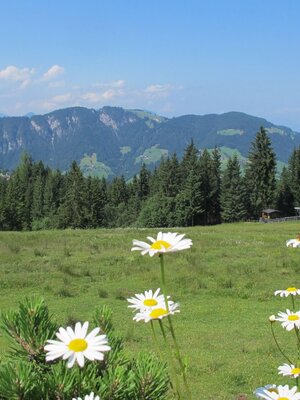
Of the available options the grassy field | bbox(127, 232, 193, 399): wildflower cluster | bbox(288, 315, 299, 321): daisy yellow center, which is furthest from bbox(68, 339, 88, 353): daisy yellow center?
the grassy field

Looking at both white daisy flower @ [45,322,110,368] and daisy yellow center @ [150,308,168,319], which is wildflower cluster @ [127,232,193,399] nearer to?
daisy yellow center @ [150,308,168,319]

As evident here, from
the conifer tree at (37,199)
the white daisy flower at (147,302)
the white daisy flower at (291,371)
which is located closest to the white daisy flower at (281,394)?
the white daisy flower at (291,371)

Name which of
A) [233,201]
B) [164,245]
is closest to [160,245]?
[164,245]

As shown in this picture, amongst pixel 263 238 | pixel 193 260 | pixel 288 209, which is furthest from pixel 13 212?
pixel 193 260

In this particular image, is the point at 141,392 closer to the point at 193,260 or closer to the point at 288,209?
the point at 193,260

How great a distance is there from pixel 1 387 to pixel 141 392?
589 mm

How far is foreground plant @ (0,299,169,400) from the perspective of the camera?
1715 mm

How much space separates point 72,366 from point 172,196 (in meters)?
81.5

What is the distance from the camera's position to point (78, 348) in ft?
5.34

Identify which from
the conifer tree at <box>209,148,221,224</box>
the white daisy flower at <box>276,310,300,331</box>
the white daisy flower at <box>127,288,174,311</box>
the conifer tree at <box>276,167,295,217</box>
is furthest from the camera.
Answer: the conifer tree at <box>276,167,295,217</box>

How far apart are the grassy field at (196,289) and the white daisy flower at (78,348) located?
586cm

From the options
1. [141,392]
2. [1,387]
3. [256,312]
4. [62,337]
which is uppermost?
[62,337]

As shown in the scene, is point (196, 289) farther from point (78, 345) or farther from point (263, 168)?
point (263, 168)

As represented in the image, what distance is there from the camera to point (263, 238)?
90.4 ft
